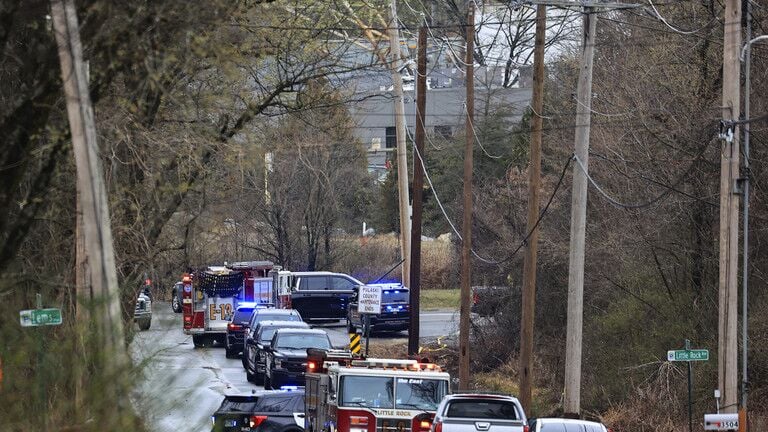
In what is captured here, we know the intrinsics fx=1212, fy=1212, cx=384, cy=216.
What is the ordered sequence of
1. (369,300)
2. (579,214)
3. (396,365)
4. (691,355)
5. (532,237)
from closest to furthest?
(691,355) < (396,365) < (579,214) < (532,237) < (369,300)

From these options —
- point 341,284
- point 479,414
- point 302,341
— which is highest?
point 341,284

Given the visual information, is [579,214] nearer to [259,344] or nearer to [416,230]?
[416,230]

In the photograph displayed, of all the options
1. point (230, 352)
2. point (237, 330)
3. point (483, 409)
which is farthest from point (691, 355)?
point (230, 352)

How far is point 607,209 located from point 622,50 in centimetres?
437

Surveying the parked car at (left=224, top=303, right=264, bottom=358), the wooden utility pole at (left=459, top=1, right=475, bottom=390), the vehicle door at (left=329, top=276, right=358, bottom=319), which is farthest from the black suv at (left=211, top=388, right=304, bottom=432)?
the vehicle door at (left=329, top=276, right=358, bottom=319)

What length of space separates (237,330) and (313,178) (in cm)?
1393

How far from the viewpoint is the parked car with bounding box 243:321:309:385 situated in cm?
3203

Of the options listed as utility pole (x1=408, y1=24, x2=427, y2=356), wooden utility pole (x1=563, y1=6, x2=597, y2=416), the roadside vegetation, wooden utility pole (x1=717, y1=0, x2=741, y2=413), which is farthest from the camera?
utility pole (x1=408, y1=24, x2=427, y2=356)

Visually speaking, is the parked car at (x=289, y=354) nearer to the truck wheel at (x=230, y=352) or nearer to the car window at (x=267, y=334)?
the car window at (x=267, y=334)

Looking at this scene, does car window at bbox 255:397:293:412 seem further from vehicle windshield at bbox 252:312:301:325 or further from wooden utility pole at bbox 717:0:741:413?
vehicle windshield at bbox 252:312:301:325

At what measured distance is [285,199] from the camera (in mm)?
51375

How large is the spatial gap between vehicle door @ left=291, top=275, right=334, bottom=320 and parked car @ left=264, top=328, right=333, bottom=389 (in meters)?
12.6

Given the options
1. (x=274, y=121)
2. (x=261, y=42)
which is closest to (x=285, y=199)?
(x=274, y=121)

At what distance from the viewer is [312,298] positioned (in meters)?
44.9
